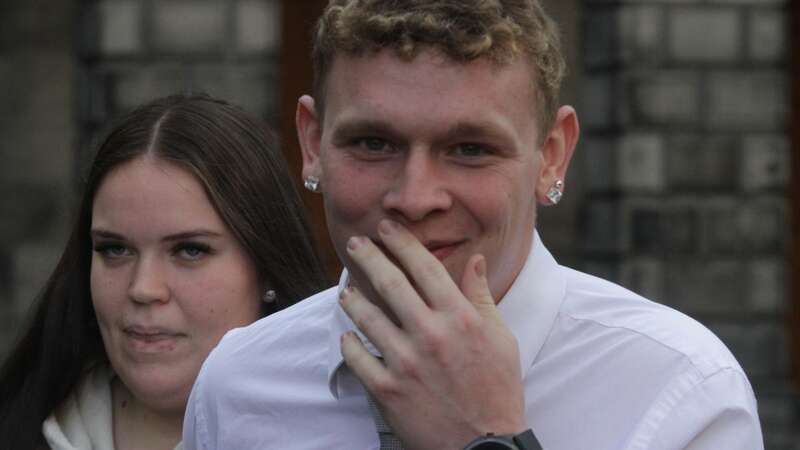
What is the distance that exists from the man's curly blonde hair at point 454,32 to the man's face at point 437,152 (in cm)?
2

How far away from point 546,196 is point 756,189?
25.5ft

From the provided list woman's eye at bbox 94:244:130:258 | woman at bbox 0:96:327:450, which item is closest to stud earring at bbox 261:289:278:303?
woman at bbox 0:96:327:450

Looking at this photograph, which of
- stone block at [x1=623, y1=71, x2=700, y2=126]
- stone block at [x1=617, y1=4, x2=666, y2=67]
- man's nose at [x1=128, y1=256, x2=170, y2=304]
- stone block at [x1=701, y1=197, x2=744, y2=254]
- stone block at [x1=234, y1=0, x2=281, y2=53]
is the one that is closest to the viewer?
man's nose at [x1=128, y1=256, x2=170, y2=304]

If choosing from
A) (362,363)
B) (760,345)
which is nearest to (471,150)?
(362,363)

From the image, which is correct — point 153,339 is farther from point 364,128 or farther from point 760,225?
point 760,225

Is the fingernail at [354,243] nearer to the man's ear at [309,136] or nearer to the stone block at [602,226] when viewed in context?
the man's ear at [309,136]

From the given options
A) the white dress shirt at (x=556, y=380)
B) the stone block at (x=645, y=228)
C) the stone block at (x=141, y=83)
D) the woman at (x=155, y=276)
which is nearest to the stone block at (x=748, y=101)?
the stone block at (x=645, y=228)

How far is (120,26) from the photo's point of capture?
9.62 metres

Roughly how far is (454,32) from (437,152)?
173 millimetres

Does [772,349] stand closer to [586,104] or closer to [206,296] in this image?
[586,104]

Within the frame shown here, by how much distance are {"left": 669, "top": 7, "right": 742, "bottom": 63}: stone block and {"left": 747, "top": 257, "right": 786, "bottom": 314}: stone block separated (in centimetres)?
125

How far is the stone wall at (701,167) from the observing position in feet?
32.5

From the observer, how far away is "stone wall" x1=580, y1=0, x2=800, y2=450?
9898mm

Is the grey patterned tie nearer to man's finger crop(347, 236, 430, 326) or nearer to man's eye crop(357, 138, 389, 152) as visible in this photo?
man's finger crop(347, 236, 430, 326)
